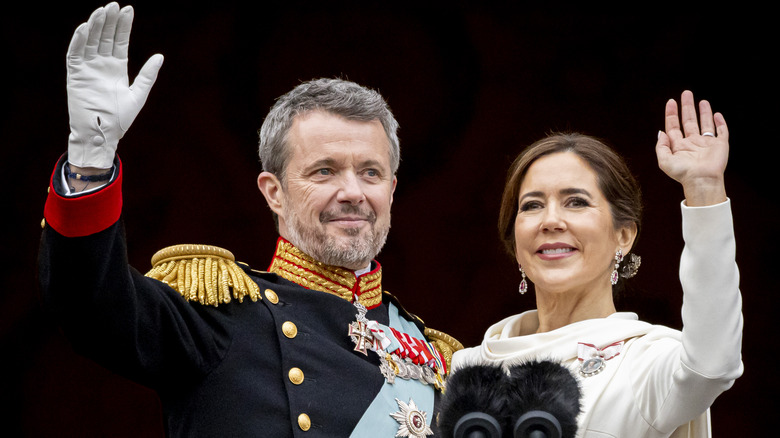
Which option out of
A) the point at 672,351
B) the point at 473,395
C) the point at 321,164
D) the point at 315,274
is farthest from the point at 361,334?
the point at 473,395

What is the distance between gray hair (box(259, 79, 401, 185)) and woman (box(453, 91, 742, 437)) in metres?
0.42

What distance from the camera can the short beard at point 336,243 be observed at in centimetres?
292

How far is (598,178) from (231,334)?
3.29 ft

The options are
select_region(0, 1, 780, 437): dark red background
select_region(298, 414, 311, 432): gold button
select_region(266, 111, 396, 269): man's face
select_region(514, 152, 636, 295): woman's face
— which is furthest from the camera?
select_region(0, 1, 780, 437): dark red background

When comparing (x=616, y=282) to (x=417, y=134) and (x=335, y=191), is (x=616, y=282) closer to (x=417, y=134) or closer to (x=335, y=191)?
(x=335, y=191)

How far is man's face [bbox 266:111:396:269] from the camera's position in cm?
293

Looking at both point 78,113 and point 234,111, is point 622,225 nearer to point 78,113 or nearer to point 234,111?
point 78,113

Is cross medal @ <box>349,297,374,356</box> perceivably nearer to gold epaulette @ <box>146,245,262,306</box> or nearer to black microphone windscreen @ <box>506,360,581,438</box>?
gold epaulette @ <box>146,245,262,306</box>

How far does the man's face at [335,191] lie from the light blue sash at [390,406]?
35cm

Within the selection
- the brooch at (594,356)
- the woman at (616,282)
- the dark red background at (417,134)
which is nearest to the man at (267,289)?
the woman at (616,282)

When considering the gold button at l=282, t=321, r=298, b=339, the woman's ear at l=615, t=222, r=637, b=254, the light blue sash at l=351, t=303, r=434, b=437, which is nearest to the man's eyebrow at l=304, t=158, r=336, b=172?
the gold button at l=282, t=321, r=298, b=339

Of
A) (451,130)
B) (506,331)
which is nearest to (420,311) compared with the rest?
(451,130)

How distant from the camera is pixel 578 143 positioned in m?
2.99

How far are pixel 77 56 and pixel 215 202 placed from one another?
239cm
